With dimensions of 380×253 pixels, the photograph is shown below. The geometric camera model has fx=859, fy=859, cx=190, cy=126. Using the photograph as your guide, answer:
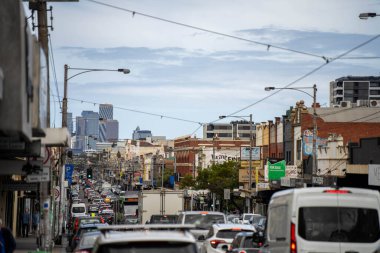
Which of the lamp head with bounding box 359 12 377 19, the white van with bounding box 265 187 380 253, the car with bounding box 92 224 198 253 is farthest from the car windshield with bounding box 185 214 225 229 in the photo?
the car with bounding box 92 224 198 253

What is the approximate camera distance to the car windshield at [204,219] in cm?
3225

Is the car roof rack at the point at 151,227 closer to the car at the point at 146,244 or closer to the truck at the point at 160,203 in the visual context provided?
the car at the point at 146,244

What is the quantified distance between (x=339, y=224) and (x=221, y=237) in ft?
31.4

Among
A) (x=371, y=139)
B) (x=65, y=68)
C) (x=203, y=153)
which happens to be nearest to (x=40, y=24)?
(x=65, y=68)

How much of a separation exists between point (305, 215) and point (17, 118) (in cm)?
734

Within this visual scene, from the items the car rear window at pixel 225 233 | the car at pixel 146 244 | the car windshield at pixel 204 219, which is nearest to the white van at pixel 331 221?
the car at pixel 146 244

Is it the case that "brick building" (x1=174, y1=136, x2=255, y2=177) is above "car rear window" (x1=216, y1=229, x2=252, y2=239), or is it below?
above

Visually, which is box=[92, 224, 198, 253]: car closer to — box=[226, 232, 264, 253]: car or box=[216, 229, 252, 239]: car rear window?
box=[226, 232, 264, 253]: car

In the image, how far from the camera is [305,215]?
1683 centimetres

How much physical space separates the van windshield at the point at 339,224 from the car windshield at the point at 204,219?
50.2ft

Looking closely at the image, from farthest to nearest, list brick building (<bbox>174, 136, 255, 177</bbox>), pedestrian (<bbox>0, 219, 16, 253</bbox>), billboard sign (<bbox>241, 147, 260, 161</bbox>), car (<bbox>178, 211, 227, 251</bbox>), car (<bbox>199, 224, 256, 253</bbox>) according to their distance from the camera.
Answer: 1. brick building (<bbox>174, 136, 255, 177</bbox>)
2. billboard sign (<bbox>241, 147, 260, 161</bbox>)
3. car (<bbox>178, 211, 227, 251</bbox>)
4. car (<bbox>199, 224, 256, 253</bbox>)
5. pedestrian (<bbox>0, 219, 16, 253</bbox>)

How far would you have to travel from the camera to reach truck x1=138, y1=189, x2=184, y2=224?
158 ft

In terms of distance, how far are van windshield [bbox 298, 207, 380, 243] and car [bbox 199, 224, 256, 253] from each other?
8965 millimetres

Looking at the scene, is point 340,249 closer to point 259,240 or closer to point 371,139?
point 259,240
